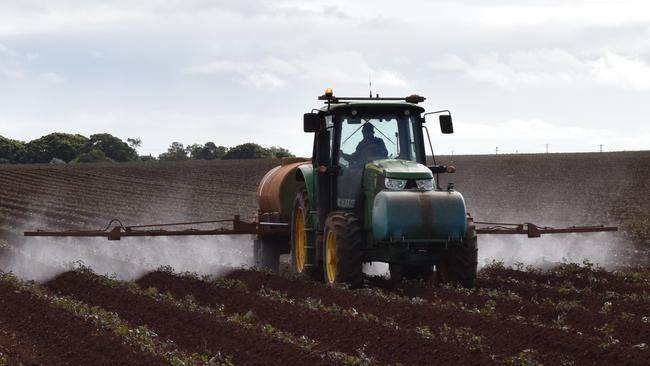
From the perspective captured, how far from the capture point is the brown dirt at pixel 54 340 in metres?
8.84

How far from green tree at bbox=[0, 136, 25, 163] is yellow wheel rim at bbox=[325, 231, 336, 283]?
301 ft

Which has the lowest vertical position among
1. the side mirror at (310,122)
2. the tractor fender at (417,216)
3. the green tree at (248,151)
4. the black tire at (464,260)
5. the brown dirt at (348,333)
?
the brown dirt at (348,333)

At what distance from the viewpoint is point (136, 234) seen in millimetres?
14391

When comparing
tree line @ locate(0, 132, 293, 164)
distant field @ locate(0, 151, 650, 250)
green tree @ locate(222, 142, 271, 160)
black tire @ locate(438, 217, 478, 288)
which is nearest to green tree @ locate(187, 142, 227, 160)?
tree line @ locate(0, 132, 293, 164)

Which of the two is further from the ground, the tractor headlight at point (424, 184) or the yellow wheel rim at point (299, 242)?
the tractor headlight at point (424, 184)

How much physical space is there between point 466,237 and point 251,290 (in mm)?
3117

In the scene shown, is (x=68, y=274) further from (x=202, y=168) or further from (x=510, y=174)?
(x=202, y=168)

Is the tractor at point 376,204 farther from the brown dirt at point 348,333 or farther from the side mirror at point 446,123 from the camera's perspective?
the brown dirt at point 348,333

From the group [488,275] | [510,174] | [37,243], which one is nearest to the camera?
[488,275]

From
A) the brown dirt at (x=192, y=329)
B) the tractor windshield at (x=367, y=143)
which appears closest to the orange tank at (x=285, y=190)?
the tractor windshield at (x=367, y=143)

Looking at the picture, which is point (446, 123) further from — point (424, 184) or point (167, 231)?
point (167, 231)

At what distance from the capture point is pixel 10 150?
331ft

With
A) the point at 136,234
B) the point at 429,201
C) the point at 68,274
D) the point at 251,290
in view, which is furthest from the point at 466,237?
the point at 68,274

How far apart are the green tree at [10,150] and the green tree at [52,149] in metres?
0.54
